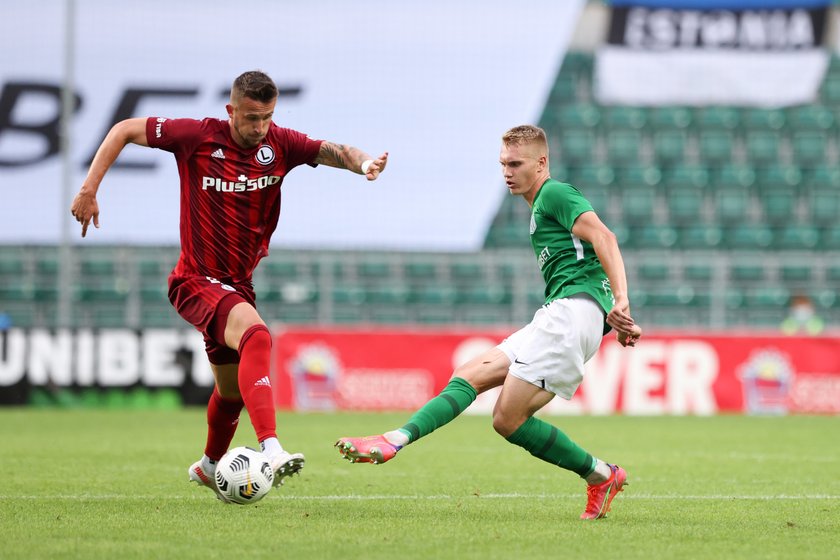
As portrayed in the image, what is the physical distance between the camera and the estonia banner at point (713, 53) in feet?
75.2

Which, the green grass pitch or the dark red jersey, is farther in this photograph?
the dark red jersey

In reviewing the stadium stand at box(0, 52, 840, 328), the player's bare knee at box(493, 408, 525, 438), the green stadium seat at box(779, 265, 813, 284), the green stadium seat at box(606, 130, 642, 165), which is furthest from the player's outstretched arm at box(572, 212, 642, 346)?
the green stadium seat at box(606, 130, 642, 165)

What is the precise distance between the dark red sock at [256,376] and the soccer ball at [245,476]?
0.56ft

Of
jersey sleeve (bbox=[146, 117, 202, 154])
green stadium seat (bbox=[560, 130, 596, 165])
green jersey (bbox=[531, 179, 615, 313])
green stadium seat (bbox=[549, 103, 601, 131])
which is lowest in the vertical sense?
green jersey (bbox=[531, 179, 615, 313])

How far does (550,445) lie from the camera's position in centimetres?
569

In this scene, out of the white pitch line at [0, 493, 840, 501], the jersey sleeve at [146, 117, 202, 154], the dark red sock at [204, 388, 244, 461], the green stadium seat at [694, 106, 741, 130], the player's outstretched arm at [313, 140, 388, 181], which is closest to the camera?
the player's outstretched arm at [313, 140, 388, 181]

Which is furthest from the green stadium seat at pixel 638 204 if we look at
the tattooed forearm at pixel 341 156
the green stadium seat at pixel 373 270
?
the tattooed forearm at pixel 341 156

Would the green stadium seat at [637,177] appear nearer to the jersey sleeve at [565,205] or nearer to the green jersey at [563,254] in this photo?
the green jersey at [563,254]

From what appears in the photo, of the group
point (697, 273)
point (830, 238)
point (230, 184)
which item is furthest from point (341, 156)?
point (830, 238)

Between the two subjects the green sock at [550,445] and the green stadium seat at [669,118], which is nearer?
the green sock at [550,445]

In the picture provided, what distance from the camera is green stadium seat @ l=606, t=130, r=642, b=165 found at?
22344mm

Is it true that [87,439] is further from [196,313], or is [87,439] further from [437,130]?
[437,130]

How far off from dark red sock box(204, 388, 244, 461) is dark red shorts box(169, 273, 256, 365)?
0.95 feet

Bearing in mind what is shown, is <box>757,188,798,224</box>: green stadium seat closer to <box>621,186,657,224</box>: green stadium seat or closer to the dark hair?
<box>621,186,657,224</box>: green stadium seat
